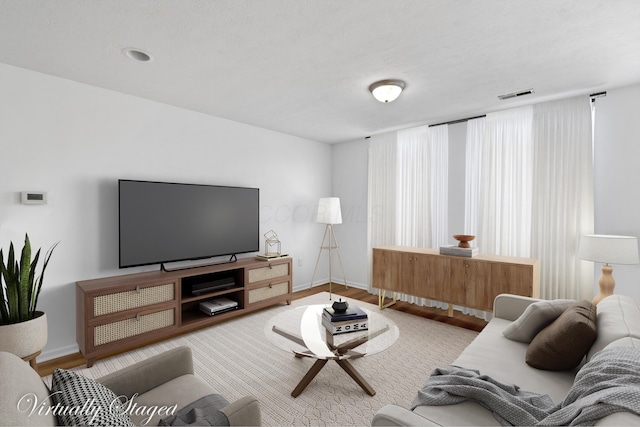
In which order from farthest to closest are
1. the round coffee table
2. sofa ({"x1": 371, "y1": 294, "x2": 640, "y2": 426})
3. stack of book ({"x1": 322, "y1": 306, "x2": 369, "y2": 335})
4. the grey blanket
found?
stack of book ({"x1": 322, "y1": 306, "x2": 369, "y2": 335}) < the round coffee table < sofa ({"x1": 371, "y1": 294, "x2": 640, "y2": 426}) < the grey blanket

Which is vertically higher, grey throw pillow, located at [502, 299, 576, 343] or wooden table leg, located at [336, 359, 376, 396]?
grey throw pillow, located at [502, 299, 576, 343]

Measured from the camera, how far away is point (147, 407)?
1.43 m

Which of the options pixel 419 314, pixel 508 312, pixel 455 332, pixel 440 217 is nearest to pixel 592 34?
pixel 508 312

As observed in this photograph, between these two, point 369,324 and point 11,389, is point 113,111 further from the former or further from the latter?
point 369,324

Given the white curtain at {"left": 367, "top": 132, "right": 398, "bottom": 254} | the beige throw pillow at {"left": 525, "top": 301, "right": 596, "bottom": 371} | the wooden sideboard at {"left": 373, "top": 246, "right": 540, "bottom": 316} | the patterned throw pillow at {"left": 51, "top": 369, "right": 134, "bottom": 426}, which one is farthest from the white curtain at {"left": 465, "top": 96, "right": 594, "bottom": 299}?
the patterned throw pillow at {"left": 51, "top": 369, "right": 134, "bottom": 426}

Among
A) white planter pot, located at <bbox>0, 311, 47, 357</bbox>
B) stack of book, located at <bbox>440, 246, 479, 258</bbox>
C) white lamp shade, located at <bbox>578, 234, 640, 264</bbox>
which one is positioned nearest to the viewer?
white planter pot, located at <bbox>0, 311, 47, 357</bbox>

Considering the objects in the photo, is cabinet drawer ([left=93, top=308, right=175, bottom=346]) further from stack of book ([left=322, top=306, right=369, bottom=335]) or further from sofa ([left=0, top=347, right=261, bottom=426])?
stack of book ([left=322, top=306, right=369, bottom=335])

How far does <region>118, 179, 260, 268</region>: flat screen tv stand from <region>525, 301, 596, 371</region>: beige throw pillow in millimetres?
3221

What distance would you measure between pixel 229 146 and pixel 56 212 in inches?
77.4

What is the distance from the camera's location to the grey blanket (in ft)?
3.31

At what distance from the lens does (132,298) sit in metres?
2.90

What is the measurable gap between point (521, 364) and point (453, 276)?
6.09 ft

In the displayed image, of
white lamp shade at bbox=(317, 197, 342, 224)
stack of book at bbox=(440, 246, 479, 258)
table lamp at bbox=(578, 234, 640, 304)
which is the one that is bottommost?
stack of book at bbox=(440, 246, 479, 258)

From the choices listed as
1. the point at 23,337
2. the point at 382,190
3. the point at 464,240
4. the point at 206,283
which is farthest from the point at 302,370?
the point at 382,190
